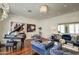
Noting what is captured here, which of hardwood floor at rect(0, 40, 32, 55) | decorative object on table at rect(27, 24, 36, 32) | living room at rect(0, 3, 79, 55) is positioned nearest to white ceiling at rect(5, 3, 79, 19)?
living room at rect(0, 3, 79, 55)

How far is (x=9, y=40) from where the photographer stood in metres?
1.70

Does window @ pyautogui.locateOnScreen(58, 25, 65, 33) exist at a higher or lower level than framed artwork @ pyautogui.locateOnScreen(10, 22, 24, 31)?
lower

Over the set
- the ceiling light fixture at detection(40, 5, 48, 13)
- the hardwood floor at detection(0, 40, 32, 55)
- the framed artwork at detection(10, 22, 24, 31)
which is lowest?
the hardwood floor at detection(0, 40, 32, 55)

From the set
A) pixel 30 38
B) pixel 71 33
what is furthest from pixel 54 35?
pixel 30 38

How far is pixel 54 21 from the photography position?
174 cm

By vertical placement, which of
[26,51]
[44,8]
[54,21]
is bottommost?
[26,51]

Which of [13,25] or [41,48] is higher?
[13,25]

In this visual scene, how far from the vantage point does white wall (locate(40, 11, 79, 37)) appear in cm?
170

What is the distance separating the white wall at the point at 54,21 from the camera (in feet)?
5.58

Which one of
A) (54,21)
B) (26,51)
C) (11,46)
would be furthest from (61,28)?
(11,46)

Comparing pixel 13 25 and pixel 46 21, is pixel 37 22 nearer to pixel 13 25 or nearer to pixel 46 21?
pixel 46 21

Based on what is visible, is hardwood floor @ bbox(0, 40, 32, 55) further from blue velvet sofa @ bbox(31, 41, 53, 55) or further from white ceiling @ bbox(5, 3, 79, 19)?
white ceiling @ bbox(5, 3, 79, 19)

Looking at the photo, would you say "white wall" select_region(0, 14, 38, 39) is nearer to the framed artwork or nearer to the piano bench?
the framed artwork

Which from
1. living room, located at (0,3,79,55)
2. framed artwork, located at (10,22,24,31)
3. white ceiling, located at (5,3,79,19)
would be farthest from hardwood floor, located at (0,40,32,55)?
white ceiling, located at (5,3,79,19)
